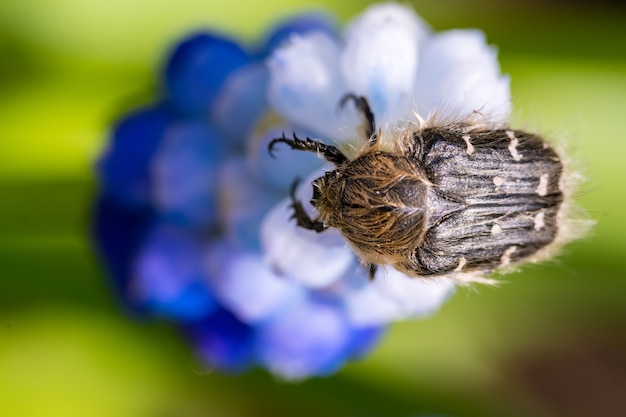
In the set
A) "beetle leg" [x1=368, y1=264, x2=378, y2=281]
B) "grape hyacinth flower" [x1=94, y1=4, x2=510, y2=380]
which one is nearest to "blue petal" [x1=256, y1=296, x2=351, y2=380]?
"grape hyacinth flower" [x1=94, y1=4, x2=510, y2=380]

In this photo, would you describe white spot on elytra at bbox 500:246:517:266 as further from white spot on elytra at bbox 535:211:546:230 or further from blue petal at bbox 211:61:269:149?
blue petal at bbox 211:61:269:149

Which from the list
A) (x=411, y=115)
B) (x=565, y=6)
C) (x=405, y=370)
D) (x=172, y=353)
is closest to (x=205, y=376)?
(x=172, y=353)

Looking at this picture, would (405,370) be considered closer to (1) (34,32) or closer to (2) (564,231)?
(2) (564,231)

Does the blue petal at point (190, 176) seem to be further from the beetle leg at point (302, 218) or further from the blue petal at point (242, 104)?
the beetle leg at point (302, 218)

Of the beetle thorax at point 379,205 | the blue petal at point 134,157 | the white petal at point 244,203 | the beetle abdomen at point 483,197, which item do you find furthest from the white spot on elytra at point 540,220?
the blue petal at point 134,157

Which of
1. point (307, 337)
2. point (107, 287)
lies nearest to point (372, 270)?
point (307, 337)

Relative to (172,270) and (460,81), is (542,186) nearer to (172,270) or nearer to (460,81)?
(460,81)
